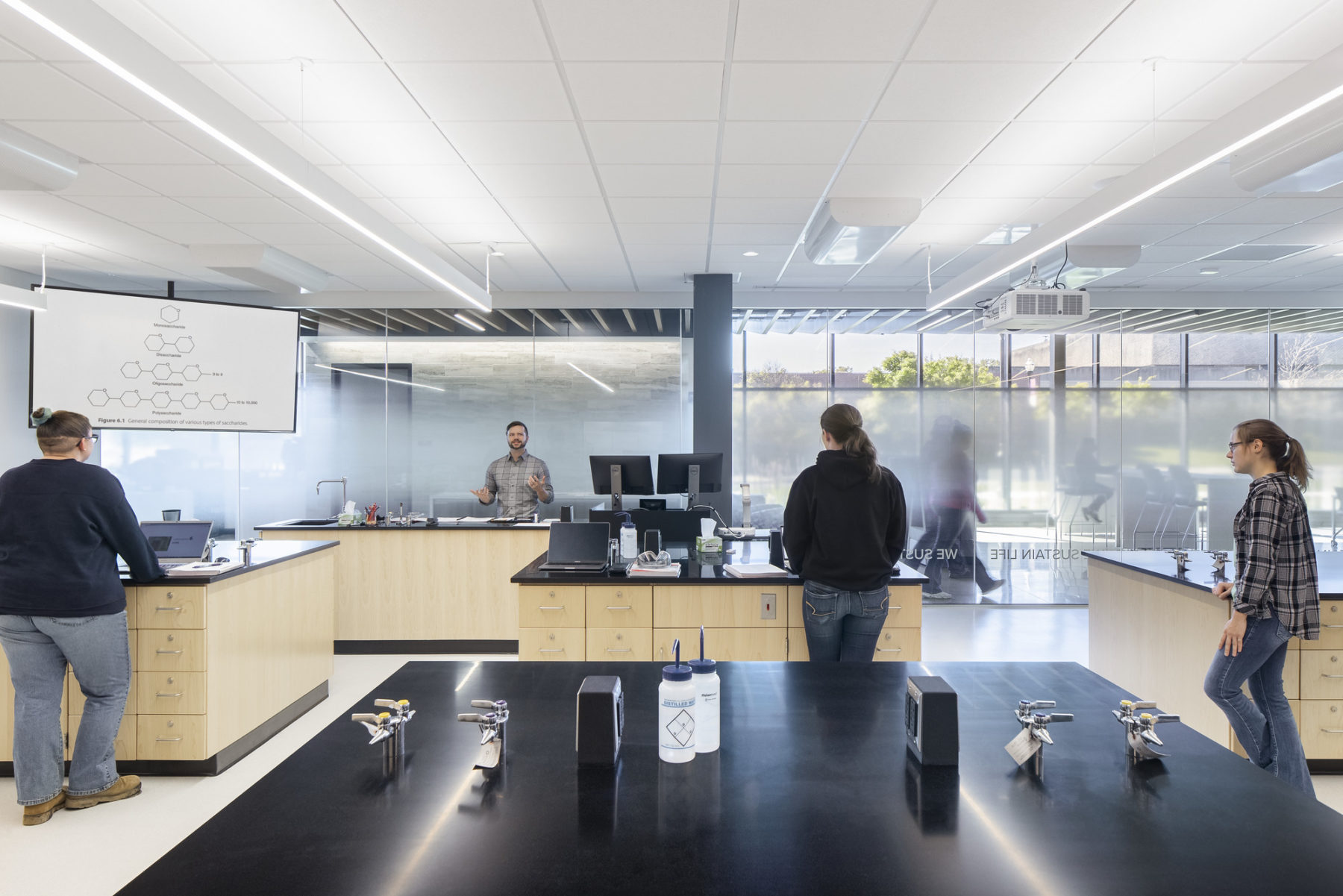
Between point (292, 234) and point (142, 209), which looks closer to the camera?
point (142, 209)

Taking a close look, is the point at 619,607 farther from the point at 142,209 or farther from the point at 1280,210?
the point at 1280,210

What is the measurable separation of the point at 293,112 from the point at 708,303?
12.0ft

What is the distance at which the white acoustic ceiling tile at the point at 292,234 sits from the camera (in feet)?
15.6

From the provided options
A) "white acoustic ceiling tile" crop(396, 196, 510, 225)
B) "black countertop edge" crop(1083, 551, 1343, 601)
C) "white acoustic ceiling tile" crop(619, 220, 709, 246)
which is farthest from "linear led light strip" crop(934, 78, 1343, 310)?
"white acoustic ceiling tile" crop(396, 196, 510, 225)

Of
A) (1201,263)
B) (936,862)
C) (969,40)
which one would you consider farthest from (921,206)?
(936,862)

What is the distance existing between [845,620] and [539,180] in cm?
284

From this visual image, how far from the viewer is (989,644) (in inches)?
228

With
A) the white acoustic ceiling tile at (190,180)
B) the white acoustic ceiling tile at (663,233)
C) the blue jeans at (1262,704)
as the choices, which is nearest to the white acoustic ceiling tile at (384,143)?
the white acoustic ceiling tile at (190,180)

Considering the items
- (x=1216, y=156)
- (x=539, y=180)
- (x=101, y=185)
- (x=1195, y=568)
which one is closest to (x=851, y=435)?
(x=1216, y=156)

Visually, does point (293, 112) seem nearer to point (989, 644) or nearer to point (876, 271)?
point (876, 271)

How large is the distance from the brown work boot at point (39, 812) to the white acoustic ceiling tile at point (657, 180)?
3.77 m

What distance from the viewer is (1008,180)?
3982 mm

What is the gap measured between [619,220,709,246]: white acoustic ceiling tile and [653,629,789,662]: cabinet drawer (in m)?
2.70

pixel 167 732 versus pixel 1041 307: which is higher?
pixel 1041 307
